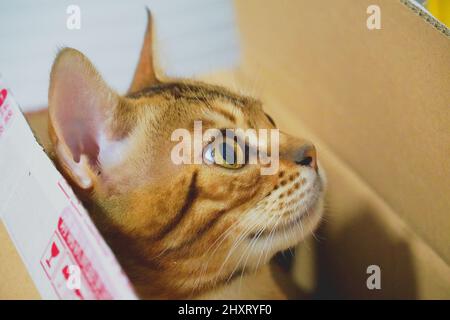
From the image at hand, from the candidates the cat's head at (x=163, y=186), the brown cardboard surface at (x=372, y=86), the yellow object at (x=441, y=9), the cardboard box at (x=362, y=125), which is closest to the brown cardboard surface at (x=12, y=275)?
the cardboard box at (x=362, y=125)

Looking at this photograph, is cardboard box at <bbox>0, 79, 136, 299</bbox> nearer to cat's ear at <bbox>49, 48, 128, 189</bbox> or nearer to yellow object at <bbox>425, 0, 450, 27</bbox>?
cat's ear at <bbox>49, 48, 128, 189</bbox>

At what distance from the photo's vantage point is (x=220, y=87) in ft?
2.00

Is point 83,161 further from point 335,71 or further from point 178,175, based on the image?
point 335,71

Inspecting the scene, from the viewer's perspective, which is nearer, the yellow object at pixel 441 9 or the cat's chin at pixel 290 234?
the cat's chin at pixel 290 234

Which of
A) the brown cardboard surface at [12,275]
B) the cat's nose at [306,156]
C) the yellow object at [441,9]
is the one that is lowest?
the brown cardboard surface at [12,275]

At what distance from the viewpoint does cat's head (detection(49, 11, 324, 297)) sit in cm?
49

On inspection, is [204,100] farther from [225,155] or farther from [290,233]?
[290,233]

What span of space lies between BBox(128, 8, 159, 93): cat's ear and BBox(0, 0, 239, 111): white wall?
2 cm

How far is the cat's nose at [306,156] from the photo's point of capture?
1.77ft

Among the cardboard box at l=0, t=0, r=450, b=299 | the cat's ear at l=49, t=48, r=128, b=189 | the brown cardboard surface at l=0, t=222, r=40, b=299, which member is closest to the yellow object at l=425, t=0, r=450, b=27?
the cardboard box at l=0, t=0, r=450, b=299

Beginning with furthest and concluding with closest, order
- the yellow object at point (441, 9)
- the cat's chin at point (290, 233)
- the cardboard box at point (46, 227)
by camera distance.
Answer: the yellow object at point (441, 9) < the cat's chin at point (290, 233) < the cardboard box at point (46, 227)

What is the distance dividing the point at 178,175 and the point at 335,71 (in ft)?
0.96

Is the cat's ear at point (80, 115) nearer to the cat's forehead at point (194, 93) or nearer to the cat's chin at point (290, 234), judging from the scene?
the cat's forehead at point (194, 93)

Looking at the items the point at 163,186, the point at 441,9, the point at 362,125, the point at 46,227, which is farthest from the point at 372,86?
the point at 46,227
